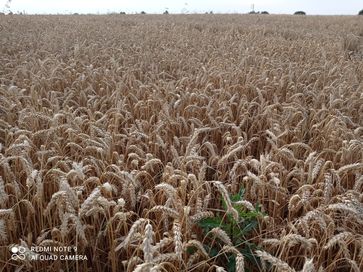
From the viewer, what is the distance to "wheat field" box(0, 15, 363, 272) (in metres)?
1.52

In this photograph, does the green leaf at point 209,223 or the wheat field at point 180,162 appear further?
the green leaf at point 209,223

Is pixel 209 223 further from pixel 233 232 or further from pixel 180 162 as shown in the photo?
pixel 180 162

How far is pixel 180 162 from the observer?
190 cm

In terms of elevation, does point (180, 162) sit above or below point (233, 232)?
above

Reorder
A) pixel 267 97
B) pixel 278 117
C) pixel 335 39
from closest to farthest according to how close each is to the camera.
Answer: pixel 278 117 → pixel 267 97 → pixel 335 39

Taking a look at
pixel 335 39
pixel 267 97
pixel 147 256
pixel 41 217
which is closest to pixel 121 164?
pixel 41 217

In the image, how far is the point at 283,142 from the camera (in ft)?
7.91

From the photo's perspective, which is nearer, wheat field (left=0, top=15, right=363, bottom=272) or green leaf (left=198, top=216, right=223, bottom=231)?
wheat field (left=0, top=15, right=363, bottom=272)

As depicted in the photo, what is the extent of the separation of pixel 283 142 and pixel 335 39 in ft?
16.5

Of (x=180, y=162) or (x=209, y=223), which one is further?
(x=180, y=162)

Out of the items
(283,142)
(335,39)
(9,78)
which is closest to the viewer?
(283,142)

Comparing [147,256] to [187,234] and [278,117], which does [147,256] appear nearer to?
[187,234]

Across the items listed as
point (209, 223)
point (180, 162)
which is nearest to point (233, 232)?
point (209, 223)

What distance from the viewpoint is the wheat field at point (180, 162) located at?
1.52m
